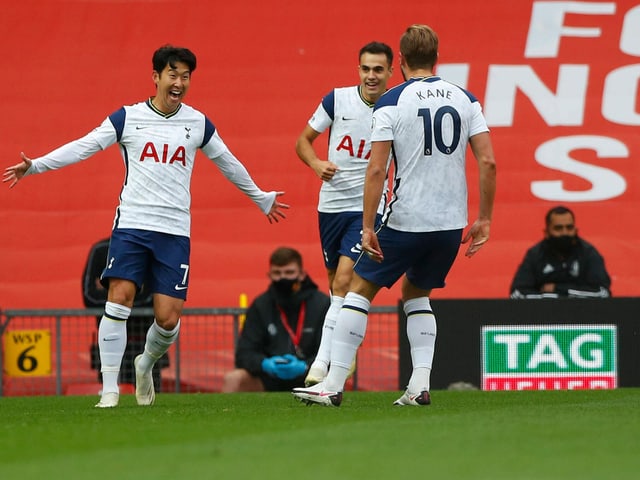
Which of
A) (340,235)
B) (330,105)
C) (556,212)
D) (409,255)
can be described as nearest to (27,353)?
(340,235)

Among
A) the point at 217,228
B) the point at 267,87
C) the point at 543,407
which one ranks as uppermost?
the point at 267,87

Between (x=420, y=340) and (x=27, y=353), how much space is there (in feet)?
15.9

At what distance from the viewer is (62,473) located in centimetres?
509

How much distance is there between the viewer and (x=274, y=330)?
11.7m

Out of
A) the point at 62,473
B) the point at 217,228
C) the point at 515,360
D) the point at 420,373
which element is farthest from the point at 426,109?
the point at 217,228

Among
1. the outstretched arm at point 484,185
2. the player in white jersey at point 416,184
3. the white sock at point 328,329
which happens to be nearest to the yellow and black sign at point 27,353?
the white sock at point 328,329

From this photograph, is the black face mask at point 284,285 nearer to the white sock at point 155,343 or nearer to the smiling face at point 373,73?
the smiling face at point 373,73

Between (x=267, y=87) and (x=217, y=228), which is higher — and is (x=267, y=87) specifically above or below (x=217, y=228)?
above

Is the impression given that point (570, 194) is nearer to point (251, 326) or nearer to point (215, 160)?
point (251, 326)

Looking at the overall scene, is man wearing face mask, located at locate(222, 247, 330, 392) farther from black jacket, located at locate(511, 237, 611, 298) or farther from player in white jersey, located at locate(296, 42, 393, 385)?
player in white jersey, located at locate(296, 42, 393, 385)

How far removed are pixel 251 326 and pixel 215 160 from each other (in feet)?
9.64

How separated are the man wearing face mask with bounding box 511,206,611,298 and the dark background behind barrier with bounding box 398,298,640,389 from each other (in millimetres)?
456

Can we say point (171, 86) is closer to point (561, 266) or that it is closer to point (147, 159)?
point (147, 159)

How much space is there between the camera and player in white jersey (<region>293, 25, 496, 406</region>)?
7.59 meters
